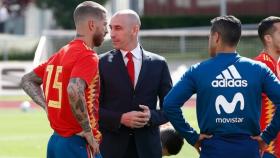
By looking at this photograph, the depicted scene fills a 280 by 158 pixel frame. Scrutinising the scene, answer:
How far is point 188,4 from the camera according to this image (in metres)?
44.8

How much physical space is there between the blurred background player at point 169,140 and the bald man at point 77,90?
1.71 m

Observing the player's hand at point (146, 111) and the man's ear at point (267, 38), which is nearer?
the player's hand at point (146, 111)

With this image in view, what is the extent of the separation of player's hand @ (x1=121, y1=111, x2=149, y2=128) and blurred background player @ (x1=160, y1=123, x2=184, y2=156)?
40.3 inches

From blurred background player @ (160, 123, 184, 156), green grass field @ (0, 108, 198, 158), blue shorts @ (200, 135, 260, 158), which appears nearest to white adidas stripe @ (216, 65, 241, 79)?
blue shorts @ (200, 135, 260, 158)

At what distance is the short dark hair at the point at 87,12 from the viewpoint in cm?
796

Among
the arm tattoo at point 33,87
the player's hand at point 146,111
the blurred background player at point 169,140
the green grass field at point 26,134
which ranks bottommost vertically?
the green grass field at point 26,134

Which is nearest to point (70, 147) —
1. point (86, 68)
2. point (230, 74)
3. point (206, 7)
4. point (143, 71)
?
point (86, 68)

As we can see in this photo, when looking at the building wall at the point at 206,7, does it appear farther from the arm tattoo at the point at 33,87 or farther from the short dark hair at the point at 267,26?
the arm tattoo at the point at 33,87

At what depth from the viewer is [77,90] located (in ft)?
24.9

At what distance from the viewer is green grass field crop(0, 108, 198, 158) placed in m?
15.2

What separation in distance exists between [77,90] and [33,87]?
99 cm

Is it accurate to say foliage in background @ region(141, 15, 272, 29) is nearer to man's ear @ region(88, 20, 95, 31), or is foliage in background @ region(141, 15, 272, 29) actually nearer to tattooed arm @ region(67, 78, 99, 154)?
man's ear @ region(88, 20, 95, 31)

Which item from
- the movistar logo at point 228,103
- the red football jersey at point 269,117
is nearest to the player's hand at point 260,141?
the movistar logo at point 228,103

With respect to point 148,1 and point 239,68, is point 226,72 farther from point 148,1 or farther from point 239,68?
point 148,1
